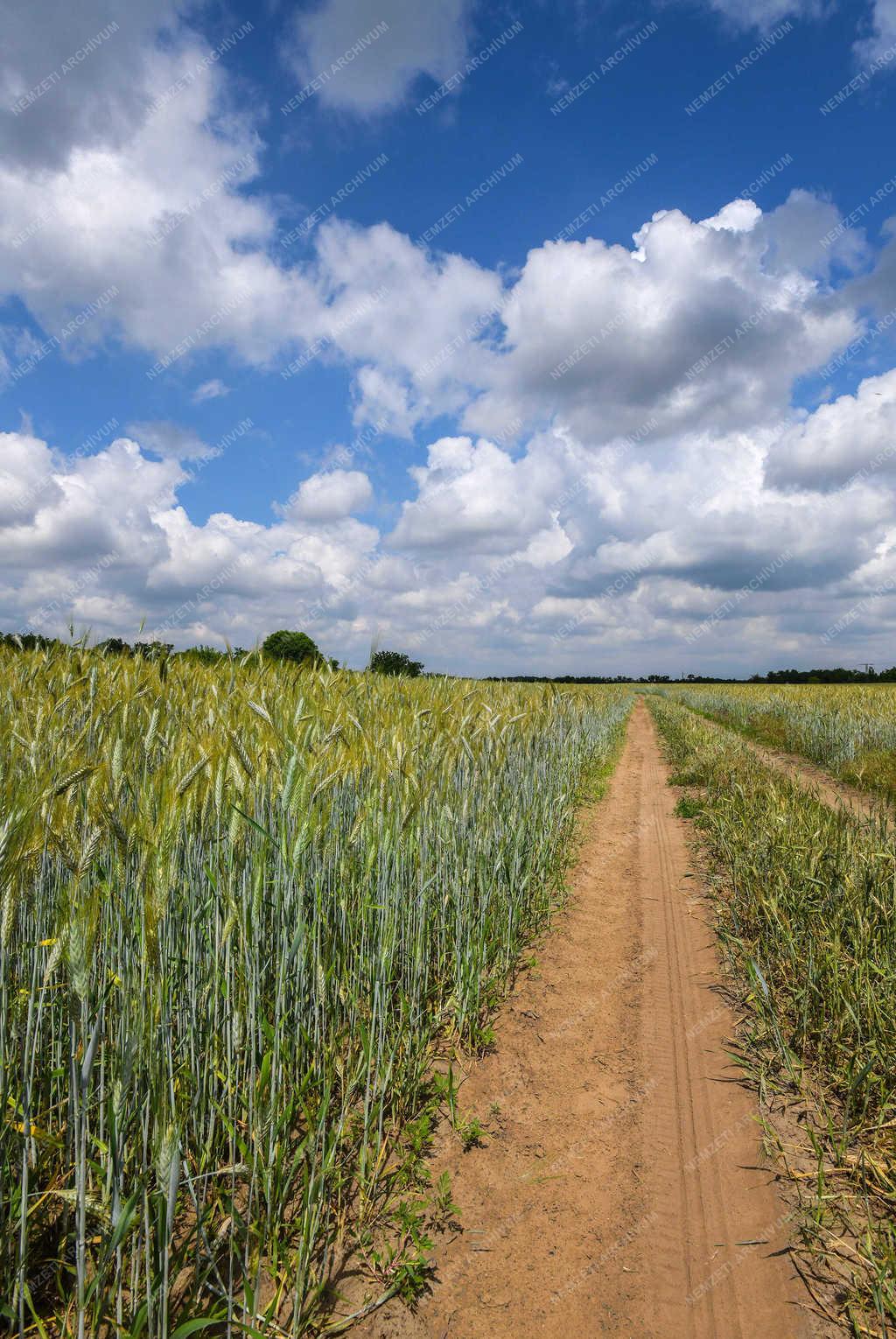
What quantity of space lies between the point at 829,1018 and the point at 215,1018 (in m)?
2.59

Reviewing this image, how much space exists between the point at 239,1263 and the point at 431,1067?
3.41ft

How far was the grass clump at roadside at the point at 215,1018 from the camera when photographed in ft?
4.25

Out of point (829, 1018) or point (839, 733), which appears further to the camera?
point (839, 733)

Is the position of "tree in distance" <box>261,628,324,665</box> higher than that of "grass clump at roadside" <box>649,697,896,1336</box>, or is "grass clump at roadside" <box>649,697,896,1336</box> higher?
"tree in distance" <box>261,628,324,665</box>

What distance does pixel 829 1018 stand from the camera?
9.16 feet

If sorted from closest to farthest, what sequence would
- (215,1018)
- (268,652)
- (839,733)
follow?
(215,1018), (839,733), (268,652)

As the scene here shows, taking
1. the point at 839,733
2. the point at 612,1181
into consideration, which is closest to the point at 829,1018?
the point at 612,1181

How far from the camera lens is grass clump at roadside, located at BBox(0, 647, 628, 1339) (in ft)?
4.25

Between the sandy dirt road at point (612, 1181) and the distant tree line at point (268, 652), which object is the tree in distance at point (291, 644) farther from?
the sandy dirt road at point (612, 1181)

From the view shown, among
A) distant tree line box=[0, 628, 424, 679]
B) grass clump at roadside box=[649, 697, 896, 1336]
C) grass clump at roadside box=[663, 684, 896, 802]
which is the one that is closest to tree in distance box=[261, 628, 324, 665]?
distant tree line box=[0, 628, 424, 679]

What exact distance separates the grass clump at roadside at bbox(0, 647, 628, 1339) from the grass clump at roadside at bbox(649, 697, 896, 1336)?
116 cm

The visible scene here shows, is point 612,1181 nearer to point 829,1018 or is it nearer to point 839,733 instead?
point 829,1018

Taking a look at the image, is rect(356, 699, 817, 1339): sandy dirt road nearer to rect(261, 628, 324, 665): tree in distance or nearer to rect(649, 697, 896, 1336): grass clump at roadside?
rect(649, 697, 896, 1336): grass clump at roadside

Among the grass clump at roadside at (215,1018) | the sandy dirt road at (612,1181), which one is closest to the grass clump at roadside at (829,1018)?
the sandy dirt road at (612,1181)
